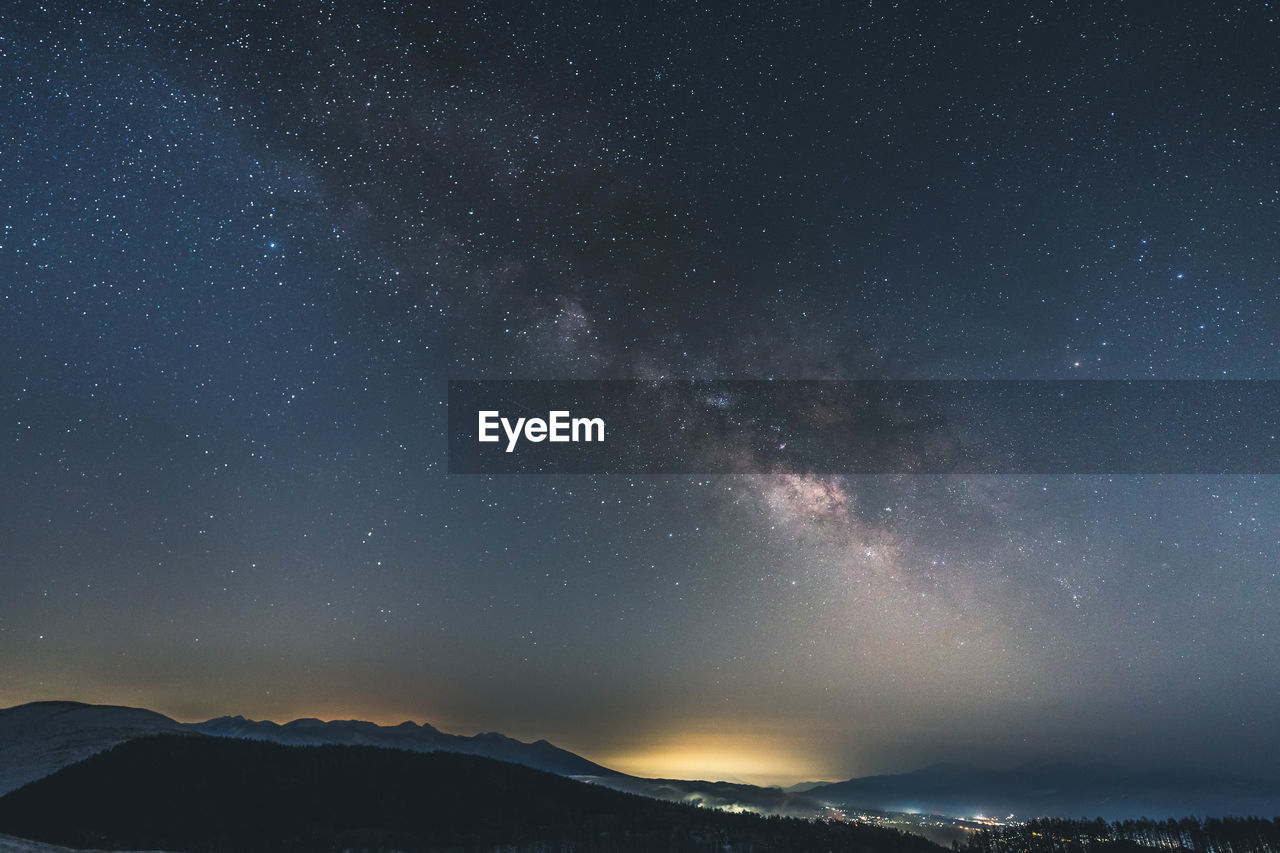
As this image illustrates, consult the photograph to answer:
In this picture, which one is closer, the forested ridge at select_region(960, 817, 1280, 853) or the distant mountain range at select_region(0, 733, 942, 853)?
the distant mountain range at select_region(0, 733, 942, 853)

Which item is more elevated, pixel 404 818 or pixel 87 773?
pixel 87 773

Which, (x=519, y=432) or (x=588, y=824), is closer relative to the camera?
(x=519, y=432)

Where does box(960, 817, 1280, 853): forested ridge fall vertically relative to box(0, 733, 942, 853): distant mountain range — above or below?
below

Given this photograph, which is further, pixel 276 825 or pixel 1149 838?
pixel 1149 838

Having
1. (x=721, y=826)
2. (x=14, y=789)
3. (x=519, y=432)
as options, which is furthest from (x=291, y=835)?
(x=519, y=432)

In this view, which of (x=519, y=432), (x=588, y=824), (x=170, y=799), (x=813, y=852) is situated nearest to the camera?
(x=519, y=432)

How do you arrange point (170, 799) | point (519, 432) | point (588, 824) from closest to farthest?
point (519, 432) < point (170, 799) < point (588, 824)

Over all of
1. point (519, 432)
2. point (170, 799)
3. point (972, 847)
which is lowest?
point (972, 847)

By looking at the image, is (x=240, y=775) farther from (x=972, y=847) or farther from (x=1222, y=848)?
(x=1222, y=848)

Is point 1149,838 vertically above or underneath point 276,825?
underneath

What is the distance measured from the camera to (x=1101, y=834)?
18700 cm

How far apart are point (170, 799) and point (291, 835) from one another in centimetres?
3640

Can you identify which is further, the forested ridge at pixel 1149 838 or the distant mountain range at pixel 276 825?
the forested ridge at pixel 1149 838

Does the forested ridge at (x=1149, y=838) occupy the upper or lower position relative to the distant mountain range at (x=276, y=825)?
lower
